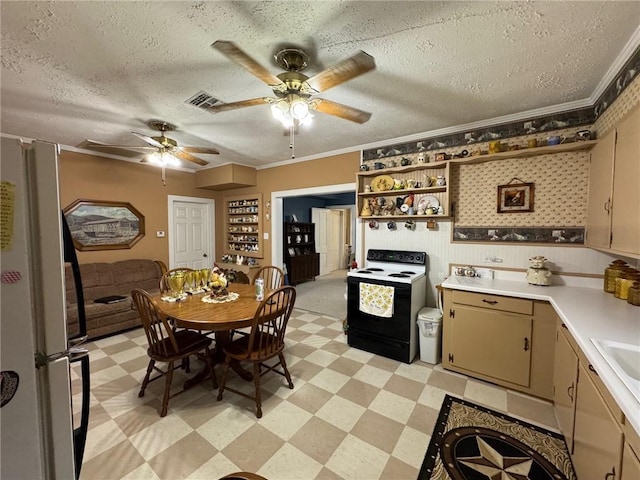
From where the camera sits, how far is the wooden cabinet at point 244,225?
5125 millimetres

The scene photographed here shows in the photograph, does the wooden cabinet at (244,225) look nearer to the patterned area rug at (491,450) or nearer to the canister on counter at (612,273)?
the patterned area rug at (491,450)

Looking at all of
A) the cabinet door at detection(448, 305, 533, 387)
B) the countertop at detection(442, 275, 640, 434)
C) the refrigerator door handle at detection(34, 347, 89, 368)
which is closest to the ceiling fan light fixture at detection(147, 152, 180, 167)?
the refrigerator door handle at detection(34, 347, 89, 368)

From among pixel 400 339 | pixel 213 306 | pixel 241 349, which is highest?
pixel 213 306

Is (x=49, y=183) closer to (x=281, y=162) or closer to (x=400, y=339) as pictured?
(x=400, y=339)

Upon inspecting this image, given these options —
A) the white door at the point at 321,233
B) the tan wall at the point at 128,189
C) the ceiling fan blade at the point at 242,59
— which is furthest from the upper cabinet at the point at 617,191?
the tan wall at the point at 128,189

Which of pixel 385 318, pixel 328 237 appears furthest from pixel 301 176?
pixel 328 237

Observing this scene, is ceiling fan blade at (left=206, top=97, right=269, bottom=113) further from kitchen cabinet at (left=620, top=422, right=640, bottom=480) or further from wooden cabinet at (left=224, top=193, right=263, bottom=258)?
wooden cabinet at (left=224, top=193, right=263, bottom=258)

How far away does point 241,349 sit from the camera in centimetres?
222

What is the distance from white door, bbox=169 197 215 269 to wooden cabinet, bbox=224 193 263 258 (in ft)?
1.21

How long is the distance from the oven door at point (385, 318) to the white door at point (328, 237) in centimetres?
409

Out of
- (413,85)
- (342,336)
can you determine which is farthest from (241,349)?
(413,85)

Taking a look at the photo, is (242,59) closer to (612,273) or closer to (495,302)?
(495,302)

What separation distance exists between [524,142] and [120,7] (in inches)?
133

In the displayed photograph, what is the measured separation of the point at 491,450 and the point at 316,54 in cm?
283
